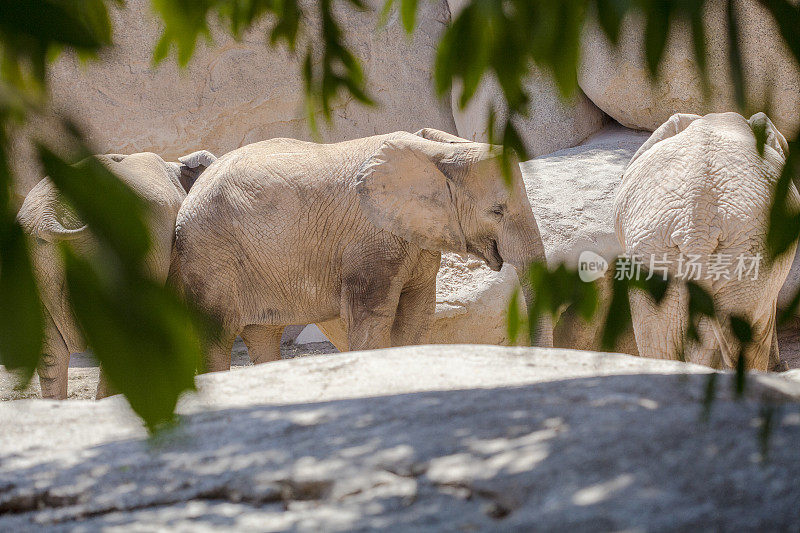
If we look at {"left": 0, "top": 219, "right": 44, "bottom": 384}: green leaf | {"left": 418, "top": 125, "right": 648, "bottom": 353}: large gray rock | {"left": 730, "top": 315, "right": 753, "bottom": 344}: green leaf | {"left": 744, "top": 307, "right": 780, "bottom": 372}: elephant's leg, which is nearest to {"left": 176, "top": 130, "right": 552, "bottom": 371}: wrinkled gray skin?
{"left": 418, "top": 125, "right": 648, "bottom": 353}: large gray rock

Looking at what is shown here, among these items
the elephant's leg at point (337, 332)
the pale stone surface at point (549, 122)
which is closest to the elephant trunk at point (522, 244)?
the elephant's leg at point (337, 332)

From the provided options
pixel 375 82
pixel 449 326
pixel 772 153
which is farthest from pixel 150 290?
pixel 375 82

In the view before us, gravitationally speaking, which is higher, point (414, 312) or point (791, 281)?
point (414, 312)

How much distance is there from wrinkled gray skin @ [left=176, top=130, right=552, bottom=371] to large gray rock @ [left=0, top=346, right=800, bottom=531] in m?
2.29

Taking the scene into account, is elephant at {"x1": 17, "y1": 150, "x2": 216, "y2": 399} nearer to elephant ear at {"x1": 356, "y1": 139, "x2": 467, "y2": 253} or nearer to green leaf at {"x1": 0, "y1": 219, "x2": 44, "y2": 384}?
elephant ear at {"x1": 356, "y1": 139, "x2": 467, "y2": 253}

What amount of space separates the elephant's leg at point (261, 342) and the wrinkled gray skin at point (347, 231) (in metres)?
0.59

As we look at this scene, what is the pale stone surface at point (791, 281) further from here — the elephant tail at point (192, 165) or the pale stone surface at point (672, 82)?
the elephant tail at point (192, 165)

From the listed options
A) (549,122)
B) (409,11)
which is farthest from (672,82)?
(409,11)

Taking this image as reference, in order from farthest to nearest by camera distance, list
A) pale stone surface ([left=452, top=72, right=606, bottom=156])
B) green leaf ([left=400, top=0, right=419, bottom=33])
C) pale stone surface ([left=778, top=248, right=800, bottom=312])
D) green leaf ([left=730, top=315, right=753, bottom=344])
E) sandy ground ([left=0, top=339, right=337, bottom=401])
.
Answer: pale stone surface ([left=452, top=72, right=606, bottom=156])
pale stone surface ([left=778, top=248, right=800, bottom=312])
sandy ground ([left=0, top=339, right=337, bottom=401])
green leaf ([left=400, top=0, right=419, bottom=33])
green leaf ([left=730, top=315, right=753, bottom=344])

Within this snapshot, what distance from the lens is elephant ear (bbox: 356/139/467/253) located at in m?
4.21

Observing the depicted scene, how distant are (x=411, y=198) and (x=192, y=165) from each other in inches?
87.1

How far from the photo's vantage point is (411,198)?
4215 millimetres

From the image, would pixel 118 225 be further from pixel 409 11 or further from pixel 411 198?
pixel 411 198

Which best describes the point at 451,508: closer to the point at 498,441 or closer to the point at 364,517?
the point at 364,517
